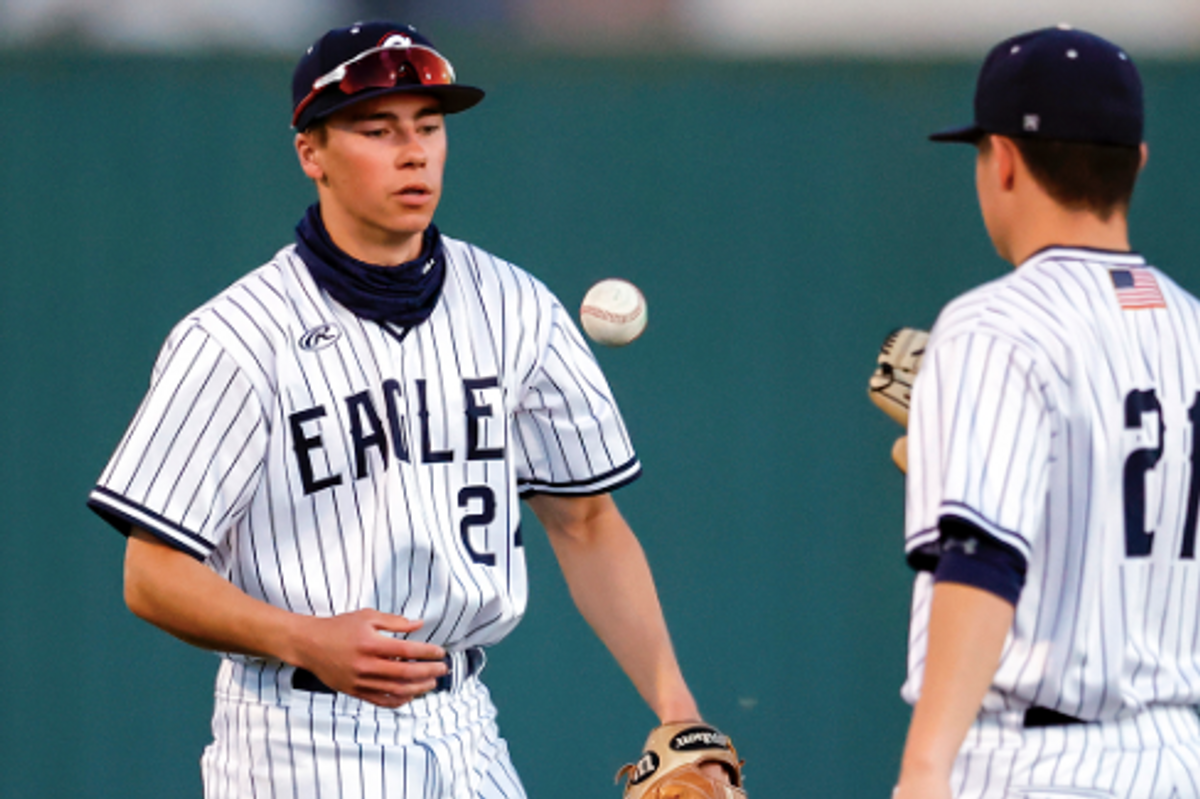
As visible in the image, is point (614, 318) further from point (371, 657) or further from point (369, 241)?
point (371, 657)

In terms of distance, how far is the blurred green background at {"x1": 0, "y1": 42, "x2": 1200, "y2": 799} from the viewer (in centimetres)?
492

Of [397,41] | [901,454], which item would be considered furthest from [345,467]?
[901,454]

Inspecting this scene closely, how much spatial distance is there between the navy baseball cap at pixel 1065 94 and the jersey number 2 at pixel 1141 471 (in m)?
0.37

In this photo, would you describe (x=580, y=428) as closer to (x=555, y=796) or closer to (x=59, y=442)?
(x=555, y=796)

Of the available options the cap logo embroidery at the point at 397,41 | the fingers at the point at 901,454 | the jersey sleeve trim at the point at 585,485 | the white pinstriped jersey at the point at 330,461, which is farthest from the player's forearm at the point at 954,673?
the cap logo embroidery at the point at 397,41

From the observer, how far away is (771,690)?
193 inches

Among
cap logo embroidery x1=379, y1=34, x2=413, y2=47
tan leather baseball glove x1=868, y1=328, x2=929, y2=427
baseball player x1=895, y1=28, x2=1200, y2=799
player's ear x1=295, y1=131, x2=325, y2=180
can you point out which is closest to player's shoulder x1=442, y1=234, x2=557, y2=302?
player's ear x1=295, y1=131, x2=325, y2=180

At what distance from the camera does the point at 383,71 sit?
2.81 meters

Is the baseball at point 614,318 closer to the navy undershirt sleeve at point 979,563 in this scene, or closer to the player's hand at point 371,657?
the player's hand at point 371,657

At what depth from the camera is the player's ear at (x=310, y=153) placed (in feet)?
9.59

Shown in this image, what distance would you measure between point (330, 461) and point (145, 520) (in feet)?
1.04

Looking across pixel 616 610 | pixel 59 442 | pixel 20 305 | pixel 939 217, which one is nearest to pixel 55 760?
pixel 59 442

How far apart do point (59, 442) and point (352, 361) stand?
2515mm

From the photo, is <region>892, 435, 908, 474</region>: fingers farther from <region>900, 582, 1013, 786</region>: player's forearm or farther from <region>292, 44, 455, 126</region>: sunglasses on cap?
<region>292, 44, 455, 126</region>: sunglasses on cap
